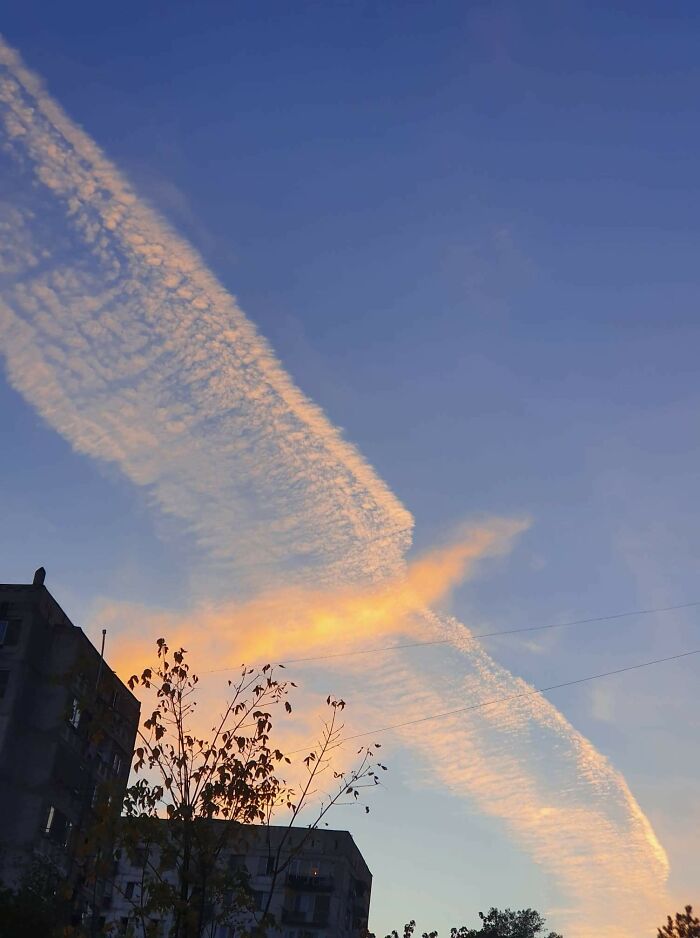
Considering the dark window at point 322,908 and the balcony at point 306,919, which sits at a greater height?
the dark window at point 322,908

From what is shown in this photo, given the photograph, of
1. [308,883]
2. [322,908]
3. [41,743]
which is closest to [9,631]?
[41,743]

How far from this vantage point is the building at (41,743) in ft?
195

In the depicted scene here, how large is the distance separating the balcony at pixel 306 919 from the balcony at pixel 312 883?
2.04 meters

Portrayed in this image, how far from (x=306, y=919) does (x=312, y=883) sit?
9.98 feet

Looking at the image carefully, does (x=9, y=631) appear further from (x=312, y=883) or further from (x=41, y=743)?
(x=312, y=883)

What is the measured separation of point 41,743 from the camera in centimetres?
6175

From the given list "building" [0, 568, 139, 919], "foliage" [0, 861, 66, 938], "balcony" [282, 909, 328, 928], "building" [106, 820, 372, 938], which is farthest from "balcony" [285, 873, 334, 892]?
"foliage" [0, 861, 66, 938]

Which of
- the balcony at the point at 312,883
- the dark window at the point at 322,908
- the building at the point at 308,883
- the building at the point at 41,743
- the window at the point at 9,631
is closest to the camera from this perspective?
the building at the point at 41,743

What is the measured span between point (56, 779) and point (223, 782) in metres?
45.5

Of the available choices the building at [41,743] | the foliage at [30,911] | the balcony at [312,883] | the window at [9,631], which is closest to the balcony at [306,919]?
the balcony at [312,883]

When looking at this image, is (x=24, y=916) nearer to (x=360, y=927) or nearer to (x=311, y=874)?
(x=311, y=874)

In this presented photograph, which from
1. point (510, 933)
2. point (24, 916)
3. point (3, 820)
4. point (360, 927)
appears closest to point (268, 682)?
point (24, 916)

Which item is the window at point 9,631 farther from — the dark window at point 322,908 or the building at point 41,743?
the dark window at point 322,908

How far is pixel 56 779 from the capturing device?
61719 millimetres
